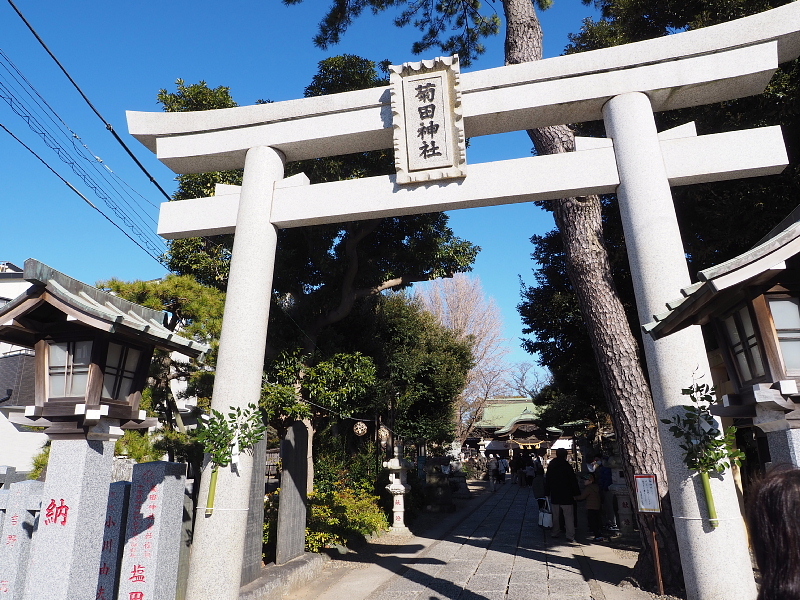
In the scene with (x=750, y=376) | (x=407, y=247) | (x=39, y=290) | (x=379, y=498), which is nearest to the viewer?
(x=750, y=376)

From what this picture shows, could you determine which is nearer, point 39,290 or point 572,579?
point 39,290

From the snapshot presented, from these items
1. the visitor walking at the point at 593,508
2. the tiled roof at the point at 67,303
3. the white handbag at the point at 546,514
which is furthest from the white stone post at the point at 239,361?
the visitor walking at the point at 593,508

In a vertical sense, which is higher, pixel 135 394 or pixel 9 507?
pixel 135 394

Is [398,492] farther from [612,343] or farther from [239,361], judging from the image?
[239,361]

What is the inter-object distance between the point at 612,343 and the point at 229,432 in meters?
5.20

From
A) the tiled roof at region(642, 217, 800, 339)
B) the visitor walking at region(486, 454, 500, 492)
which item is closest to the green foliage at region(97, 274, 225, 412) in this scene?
the tiled roof at region(642, 217, 800, 339)

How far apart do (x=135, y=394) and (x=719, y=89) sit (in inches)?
270

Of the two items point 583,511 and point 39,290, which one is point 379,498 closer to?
point 583,511

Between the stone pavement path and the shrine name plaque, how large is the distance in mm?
5136

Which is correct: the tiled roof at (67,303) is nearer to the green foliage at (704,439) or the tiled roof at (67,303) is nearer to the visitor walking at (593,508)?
the green foliage at (704,439)

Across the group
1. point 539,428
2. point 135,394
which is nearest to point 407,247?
point 135,394

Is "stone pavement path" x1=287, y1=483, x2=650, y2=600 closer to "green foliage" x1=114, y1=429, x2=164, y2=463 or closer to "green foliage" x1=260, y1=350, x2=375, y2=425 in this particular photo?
"green foliage" x1=260, y1=350, x2=375, y2=425

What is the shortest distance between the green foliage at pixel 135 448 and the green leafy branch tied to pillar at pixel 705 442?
707 centimetres

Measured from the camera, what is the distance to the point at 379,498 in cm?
1248
